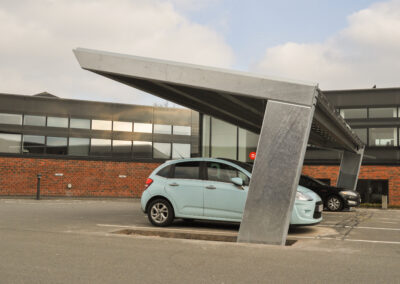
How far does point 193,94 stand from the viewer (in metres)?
9.93

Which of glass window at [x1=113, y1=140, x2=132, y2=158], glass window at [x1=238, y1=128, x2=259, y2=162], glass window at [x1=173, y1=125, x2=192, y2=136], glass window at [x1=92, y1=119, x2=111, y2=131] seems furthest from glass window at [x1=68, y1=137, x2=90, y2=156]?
glass window at [x1=238, y1=128, x2=259, y2=162]

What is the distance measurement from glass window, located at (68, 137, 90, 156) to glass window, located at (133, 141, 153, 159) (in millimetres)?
2996

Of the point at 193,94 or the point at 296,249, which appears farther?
the point at 193,94

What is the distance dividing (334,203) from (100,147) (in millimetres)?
15882

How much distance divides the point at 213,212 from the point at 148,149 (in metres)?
19.4

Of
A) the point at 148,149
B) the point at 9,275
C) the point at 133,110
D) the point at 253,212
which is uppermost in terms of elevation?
the point at 133,110

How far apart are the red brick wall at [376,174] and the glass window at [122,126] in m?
11.5

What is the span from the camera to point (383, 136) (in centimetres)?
2359

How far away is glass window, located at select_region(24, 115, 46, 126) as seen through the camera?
87.4ft

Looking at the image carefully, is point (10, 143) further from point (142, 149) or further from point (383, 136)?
point (383, 136)

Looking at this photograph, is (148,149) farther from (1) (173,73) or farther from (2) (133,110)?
(1) (173,73)

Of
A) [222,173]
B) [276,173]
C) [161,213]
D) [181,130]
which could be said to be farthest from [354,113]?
[276,173]

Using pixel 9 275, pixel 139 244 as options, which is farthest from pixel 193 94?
pixel 9 275

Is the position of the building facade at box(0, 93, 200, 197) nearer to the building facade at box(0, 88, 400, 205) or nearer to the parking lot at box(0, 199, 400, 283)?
the building facade at box(0, 88, 400, 205)
